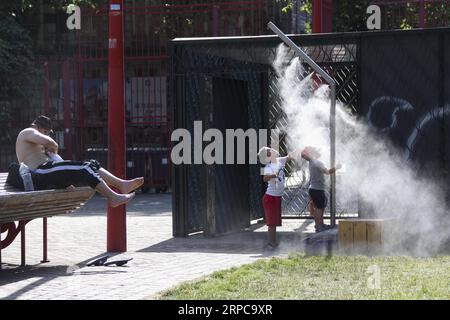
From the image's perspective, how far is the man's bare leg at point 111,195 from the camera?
448 inches

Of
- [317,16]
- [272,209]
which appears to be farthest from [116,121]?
[317,16]

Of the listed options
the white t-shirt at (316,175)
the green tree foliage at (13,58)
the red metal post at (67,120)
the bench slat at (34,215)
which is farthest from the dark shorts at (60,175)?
the green tree foliage at (13,58)

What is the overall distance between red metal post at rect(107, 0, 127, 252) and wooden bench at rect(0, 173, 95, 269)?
95 centimetres

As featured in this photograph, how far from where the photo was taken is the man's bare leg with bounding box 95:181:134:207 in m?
11.4

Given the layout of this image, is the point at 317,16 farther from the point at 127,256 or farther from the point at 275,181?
the point at 127,256

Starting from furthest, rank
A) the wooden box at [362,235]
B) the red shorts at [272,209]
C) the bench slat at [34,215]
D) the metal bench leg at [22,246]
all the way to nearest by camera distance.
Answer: the red shorts at [272,209], the wooden box at [362,235], the metal bench leg at [22,246], the bench slat at [34,215]

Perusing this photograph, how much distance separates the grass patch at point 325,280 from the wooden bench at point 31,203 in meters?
2.07

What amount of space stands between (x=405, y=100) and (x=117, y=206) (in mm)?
4024

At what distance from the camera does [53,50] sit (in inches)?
1240

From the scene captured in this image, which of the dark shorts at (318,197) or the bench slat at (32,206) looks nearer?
the bench slat at (32,206)

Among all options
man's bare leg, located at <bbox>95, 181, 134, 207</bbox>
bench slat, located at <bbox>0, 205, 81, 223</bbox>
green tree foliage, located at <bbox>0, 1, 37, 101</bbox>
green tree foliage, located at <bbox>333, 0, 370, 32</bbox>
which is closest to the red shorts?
man's bare leg, located at <bbox>95, 181, 134, 207</bbox>

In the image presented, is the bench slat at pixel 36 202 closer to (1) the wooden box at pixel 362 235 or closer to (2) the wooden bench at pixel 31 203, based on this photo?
(2) the wooden bench at pixel 31 203

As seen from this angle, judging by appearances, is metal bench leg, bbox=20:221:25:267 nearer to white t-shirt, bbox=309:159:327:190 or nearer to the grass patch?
the grass patch
